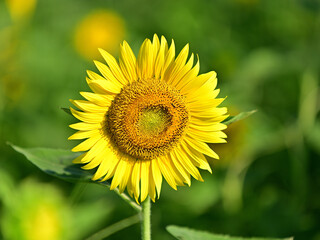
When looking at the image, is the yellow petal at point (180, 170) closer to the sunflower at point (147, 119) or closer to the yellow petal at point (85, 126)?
the sunflower at point (147, 119)

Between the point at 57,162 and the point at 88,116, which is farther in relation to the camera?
the point at 57,162

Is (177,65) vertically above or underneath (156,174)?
above

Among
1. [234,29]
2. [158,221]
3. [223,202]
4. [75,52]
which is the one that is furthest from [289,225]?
[75,52]

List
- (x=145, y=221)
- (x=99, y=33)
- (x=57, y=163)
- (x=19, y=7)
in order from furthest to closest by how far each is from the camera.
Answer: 1. (x=99, y=33)
2. (x=19, y=7)
3. (x=57, y=163)
4. (x=145, y=221)

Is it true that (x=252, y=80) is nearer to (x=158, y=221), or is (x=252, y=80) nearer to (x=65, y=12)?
(x=158, y=221)

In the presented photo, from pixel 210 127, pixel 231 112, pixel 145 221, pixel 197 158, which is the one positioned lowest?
pixel 145 221

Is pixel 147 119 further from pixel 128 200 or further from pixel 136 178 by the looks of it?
pixel 128 200

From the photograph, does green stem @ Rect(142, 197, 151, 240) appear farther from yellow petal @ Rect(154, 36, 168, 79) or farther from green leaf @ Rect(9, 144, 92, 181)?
yellow petal @ Rect(154, 36, 168, 79)

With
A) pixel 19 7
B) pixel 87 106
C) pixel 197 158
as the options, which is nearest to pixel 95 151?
pixel 87 106
